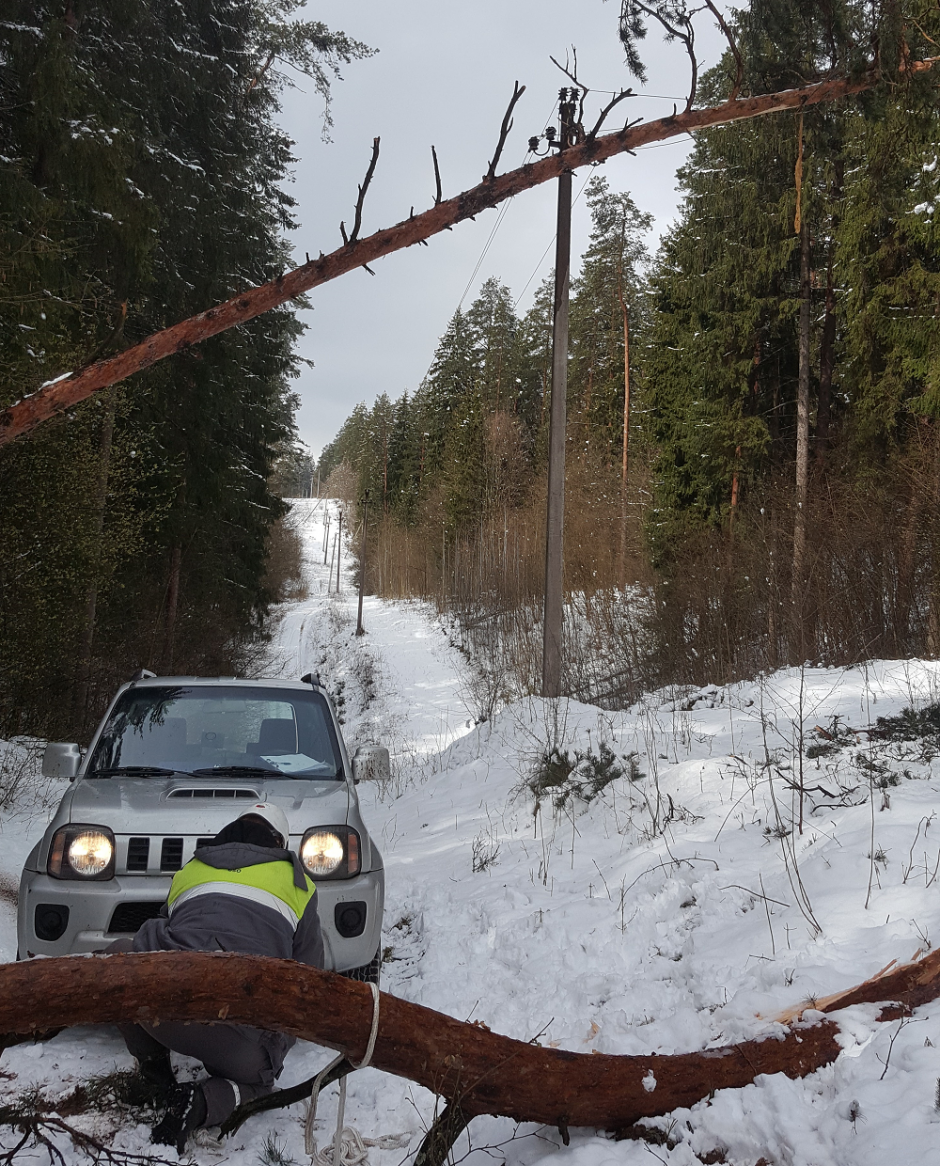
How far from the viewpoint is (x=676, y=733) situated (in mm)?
8398

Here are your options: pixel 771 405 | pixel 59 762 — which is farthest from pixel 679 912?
pixel 771 405

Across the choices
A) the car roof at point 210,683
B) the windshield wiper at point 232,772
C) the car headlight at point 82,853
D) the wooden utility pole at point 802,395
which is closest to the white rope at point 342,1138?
the car headlight at point 82,853

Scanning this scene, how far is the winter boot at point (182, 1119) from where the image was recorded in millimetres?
2883

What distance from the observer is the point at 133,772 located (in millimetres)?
4859

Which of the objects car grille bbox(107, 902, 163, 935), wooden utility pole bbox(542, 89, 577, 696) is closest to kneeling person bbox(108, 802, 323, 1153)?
car grille bbox(107, 902, 163, 935)

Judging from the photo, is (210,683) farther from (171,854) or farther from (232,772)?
(171,854)

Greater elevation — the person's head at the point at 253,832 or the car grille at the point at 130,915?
the person's head at the point at 253,832

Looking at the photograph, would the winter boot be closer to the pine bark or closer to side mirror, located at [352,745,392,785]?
side mirror, located at [352,745,392,785]

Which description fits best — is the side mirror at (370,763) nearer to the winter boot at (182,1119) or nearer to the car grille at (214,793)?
the car grille at (214,793)

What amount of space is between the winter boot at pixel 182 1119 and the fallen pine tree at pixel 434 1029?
669 millimetres

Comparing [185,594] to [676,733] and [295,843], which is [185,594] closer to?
[676,733]

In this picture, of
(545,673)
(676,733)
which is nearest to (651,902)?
(676,733)

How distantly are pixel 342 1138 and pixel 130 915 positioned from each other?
1.56 meters

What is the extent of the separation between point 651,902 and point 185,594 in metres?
17.6
